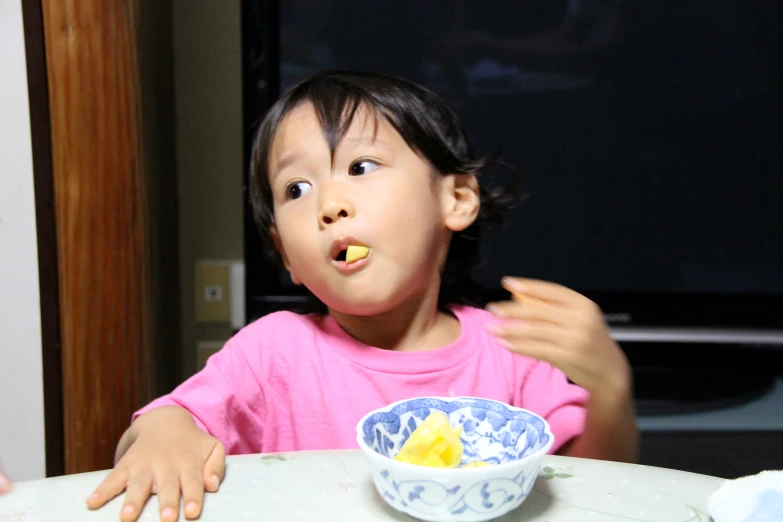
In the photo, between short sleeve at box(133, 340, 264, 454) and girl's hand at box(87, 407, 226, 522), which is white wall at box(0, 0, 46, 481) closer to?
short sleeve at box(133, 340, 264, 454)

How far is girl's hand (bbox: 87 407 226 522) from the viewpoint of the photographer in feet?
1.80

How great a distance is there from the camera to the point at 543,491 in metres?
0.58

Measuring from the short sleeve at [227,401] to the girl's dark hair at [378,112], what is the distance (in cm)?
23

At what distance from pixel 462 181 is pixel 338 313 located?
0.79 ft

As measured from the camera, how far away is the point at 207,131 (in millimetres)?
1750

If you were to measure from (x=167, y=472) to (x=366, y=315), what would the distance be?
362 millimetres

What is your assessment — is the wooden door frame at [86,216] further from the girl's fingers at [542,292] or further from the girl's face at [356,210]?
the girl's fingers at [542,292]

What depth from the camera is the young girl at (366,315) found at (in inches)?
30.4

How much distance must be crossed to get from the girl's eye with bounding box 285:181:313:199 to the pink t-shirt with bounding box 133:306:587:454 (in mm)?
178

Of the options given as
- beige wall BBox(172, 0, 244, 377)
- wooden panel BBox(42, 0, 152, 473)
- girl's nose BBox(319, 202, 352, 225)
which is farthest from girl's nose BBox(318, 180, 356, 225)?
beige wall BBox(172, 0, 244, 377)

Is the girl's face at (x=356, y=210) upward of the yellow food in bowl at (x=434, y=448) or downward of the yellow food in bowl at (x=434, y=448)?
upward

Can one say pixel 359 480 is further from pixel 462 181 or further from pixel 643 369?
pixel 643 369

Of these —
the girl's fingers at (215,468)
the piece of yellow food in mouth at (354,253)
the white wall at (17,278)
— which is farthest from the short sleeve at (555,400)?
the white wall at (17,278)

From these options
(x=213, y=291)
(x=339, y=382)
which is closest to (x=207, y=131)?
(x=213, y=291)
